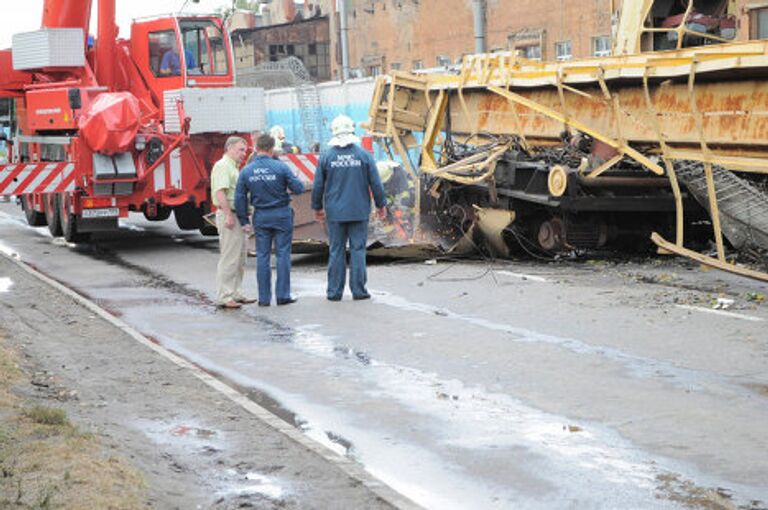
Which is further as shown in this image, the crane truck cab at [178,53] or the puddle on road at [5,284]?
the crane truck cab at [178,53]

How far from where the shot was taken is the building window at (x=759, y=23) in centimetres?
1383

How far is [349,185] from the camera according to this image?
1308 cm

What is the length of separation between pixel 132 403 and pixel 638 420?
3.12 meters

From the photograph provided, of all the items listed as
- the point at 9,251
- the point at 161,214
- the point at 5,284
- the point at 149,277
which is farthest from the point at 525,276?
the point at 9,251

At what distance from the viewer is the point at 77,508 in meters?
5.45

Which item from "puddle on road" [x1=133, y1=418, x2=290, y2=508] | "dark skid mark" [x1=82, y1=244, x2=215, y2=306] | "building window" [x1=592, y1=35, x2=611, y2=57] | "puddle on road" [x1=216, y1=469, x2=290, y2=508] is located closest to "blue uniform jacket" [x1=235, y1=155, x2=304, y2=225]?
"dark skid mark" [x1=82, y1=244, x2=215, y2=306]

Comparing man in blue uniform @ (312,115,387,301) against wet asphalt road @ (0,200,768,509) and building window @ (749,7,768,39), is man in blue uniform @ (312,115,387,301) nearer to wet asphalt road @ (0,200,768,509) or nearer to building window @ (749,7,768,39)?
wet asphalt road @ (0,200,768,509)

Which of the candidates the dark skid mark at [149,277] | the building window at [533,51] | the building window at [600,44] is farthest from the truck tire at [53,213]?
the building window at [533,51]

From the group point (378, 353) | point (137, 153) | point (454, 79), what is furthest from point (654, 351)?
point (137, 153)

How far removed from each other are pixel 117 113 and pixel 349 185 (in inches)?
261

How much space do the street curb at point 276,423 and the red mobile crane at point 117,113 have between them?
6504mm

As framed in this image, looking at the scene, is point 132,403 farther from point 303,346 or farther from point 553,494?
point 553,494

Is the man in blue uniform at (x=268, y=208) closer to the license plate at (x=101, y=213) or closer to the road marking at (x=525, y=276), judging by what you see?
the road marking at (x=525, y=276)

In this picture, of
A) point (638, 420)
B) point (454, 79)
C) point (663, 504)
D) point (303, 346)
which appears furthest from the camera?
point (454, 79)
